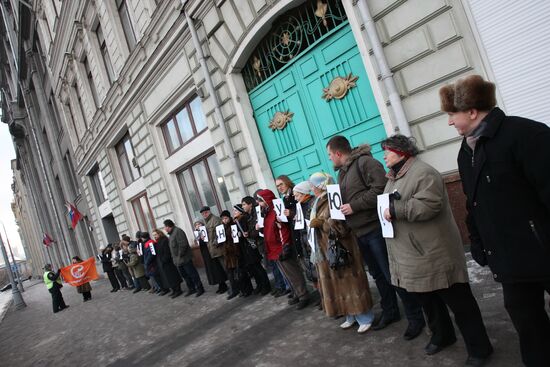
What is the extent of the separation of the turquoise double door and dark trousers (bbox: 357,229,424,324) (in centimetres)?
291

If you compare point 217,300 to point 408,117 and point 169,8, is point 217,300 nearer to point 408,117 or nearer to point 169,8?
point 408,117

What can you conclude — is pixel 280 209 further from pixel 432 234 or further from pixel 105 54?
pixel 105 54

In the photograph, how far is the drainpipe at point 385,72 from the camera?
230 inches

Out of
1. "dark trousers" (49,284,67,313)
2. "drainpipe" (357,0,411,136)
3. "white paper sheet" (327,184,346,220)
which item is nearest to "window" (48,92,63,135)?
"dark trousers" (49,284,67,313)

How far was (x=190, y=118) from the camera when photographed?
1134 centimetres

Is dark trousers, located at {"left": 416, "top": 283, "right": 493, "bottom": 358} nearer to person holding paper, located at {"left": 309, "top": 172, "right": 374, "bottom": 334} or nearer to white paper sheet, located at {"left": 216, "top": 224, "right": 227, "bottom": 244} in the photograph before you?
person holding paper, located at {"left": 309, "top": 172, "right": 374, "bottom": 334}

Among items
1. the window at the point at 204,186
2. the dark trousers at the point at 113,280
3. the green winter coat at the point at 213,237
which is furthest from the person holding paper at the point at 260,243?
the dark trousers at the point at 113,280

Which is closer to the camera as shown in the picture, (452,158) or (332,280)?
(332,280)

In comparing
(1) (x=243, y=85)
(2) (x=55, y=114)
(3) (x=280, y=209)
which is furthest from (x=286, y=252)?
(2) (x=55, y=114)

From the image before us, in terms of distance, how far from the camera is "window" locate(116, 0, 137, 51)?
12.9m

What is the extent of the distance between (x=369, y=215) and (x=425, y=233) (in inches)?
34.1

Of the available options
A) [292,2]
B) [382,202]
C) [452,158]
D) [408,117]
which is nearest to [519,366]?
[382,202]

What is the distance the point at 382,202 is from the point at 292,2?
5.05 metres

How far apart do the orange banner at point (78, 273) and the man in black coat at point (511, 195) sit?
14.5 meters
